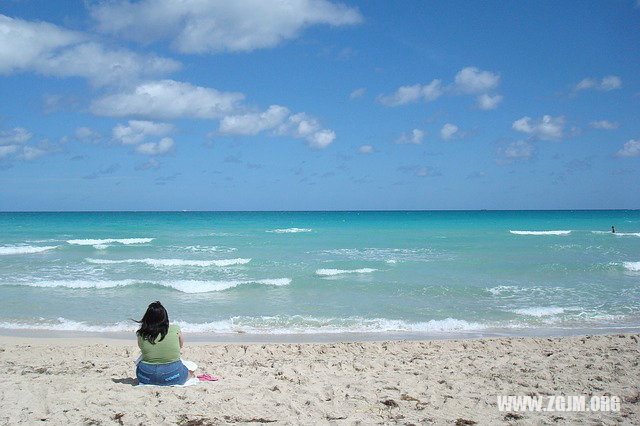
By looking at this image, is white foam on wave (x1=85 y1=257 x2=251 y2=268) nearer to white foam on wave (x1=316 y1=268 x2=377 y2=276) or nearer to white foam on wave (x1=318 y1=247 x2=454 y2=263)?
white foam on wave (x1=316 y1=268 x2=377 y2=276)

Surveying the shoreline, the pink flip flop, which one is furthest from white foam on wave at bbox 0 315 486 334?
the pink flip flop

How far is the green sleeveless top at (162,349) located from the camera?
235 inches

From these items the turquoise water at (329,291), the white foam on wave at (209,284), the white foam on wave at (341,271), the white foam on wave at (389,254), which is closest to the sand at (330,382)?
the turquoise water at (329,291)

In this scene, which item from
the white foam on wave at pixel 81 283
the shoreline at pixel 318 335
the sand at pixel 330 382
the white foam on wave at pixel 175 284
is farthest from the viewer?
the white foam on wave at pixel 81 283

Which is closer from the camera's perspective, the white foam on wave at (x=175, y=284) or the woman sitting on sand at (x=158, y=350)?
the woman sitting on sand at (x=158, y=350)

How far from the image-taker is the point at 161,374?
596cm

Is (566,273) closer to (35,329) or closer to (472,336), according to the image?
(472,336)

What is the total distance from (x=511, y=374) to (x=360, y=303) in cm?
672

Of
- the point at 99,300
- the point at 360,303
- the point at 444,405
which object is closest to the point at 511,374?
the point at 444,405

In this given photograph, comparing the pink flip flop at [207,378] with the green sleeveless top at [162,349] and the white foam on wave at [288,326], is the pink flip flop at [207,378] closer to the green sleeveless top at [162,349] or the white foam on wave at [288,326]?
the green sleeveless top at [162,349]

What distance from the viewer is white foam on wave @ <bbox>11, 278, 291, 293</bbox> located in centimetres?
1530

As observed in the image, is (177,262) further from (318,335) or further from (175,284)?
(318,335)

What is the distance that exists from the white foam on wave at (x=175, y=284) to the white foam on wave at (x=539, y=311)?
778 centimetres

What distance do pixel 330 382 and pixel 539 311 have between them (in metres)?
7.97
